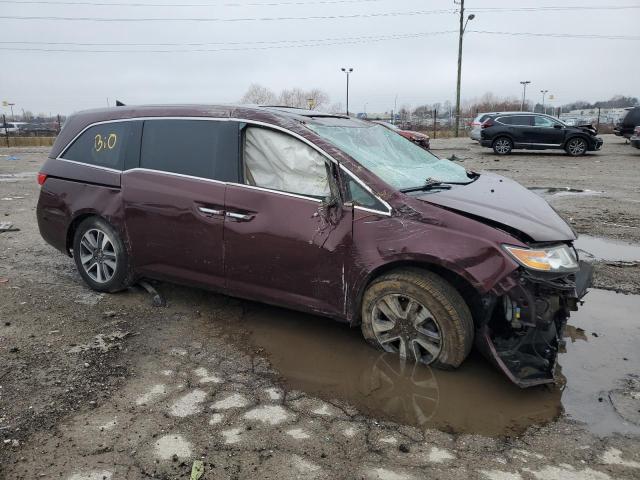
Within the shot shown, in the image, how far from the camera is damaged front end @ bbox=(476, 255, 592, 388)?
3.07 m

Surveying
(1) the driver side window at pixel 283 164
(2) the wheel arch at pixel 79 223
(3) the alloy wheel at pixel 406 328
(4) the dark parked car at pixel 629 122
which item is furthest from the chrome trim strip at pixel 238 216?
(4) the dark parked car at pixel 629 122

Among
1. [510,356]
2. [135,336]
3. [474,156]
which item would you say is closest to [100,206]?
[135,336]

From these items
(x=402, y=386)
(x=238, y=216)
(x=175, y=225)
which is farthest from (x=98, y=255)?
(x=402, y=386)

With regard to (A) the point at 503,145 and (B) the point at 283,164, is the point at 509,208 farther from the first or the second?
(A) the point at 503,145

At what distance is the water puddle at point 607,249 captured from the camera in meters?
5.83

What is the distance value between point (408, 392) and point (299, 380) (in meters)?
0.71

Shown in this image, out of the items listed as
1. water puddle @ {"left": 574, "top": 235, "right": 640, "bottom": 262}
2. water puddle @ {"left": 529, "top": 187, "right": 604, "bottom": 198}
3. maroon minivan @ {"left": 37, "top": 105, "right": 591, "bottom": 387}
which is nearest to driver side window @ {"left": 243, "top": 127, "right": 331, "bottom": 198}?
maroon minivan @ {"left": 37, "top": 105, "right": 591, "bottom": 387}

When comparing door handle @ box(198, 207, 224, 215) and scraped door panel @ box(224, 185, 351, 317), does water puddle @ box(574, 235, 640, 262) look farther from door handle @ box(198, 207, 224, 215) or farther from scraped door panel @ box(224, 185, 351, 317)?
door handle @ box(198, 207, 224, 215)

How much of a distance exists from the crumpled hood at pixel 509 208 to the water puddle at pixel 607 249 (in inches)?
91.9

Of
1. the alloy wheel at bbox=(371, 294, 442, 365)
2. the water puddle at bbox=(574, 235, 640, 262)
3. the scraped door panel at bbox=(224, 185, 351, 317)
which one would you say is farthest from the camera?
the water puddle at bbox=(574, 235, 640, 262)

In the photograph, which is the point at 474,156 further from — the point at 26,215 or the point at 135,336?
the point at 135,336

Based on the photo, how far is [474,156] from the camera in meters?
19.1

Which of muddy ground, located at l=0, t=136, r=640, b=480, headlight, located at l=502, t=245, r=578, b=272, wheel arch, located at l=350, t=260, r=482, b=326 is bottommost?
muddy ground, located at l=0, t=136, r=640, b=480

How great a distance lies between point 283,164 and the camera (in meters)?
3.78
